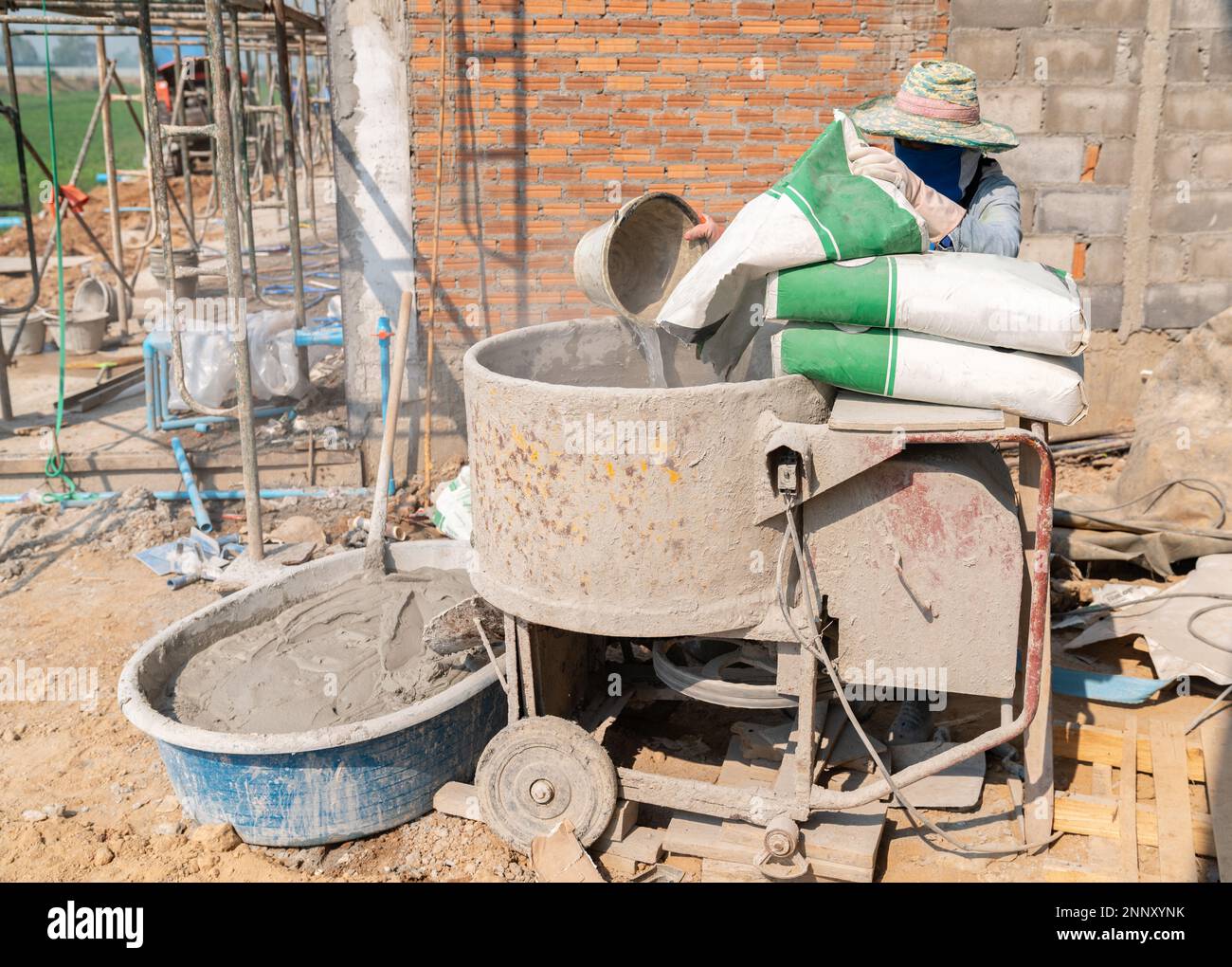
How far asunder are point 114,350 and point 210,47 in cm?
507

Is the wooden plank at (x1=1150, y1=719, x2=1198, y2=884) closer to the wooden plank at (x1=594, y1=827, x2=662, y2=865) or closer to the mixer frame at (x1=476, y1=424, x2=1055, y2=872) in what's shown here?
the mixer frame at (x1=476, y1=424, x2=1055, y2=872)

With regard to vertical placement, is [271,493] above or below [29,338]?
below

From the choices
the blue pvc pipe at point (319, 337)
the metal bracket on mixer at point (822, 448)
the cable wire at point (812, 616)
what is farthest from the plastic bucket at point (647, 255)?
the blue pvc pipe at point (319, 337)

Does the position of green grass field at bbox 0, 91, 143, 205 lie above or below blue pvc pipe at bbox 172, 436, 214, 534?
above


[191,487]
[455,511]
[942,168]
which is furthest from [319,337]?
[942,168]

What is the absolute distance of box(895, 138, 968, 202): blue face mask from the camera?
364 centimetres

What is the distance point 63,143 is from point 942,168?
110ft

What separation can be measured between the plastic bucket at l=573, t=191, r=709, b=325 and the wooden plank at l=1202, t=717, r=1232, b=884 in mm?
2236

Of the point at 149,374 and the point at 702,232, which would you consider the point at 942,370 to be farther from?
the point at 149,374

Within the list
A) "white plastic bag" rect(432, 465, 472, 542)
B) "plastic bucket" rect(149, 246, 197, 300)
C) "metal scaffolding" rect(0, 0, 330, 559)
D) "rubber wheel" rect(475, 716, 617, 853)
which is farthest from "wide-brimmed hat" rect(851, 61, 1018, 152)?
"plastic bucket" rect(149, 246, 197, 300)

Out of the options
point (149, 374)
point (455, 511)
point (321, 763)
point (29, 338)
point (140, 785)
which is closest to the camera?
point (321, 763)

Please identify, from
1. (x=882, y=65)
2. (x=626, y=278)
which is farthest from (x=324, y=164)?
(x=626, y=278)

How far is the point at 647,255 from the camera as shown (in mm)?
3734

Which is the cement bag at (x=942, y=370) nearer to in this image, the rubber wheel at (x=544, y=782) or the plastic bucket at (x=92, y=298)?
the rubber wheel at (x=544, y=782)
